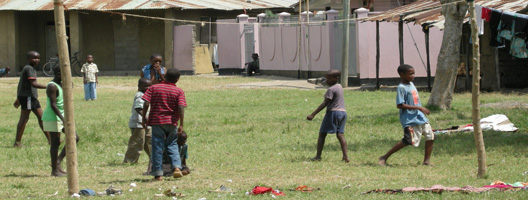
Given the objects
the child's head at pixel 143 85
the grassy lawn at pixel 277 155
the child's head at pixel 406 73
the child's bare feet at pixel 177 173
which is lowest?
the grassy lawn at pixel 277 155

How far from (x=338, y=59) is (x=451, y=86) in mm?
10802

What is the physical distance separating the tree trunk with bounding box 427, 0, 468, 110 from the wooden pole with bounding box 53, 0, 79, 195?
990cm

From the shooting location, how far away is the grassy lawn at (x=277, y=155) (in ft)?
27.3

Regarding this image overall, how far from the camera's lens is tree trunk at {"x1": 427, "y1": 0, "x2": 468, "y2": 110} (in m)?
15.7

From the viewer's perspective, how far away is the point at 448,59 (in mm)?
15773

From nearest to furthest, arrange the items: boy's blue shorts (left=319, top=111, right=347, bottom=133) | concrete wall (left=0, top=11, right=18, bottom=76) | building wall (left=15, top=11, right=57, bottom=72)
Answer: boy's blue shorts (left=319, top=111, right=347, bottom=133) < concrete wall (left=0, top=11, right=18, bottom=76) < building wall (left=15, top=11, right=57, bottom=72)

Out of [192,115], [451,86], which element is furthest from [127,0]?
[451,86]

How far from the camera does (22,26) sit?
36.3 meters

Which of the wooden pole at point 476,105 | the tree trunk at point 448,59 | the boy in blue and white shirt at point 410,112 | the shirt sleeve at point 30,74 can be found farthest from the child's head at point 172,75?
the tree trunk at point 448,59

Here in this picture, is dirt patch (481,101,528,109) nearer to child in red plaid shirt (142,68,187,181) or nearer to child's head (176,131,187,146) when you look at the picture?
child's head (176,131,187,146)

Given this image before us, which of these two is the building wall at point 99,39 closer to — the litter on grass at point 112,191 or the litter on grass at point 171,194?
the litter on grass at point 112,191

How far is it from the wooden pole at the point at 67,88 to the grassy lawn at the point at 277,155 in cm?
50

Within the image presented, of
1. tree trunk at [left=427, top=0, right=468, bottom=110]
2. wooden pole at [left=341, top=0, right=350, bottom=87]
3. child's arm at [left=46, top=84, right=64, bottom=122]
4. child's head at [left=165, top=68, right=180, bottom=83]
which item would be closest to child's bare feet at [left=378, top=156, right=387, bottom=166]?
child's head at [left=165, top=68, right=180, bottom=83]

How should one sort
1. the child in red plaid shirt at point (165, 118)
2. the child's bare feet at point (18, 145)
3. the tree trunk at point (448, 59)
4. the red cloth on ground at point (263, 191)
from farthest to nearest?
the tree trunk at point (448, 59) → the child's bare feet at point (18, 145) → the child in red plaid shirt at point (165, 118) → the red cloth on ground at point (263, 191)
